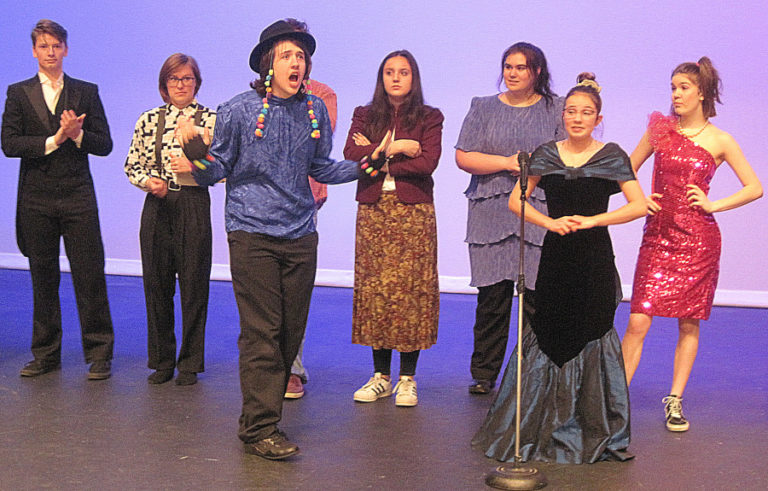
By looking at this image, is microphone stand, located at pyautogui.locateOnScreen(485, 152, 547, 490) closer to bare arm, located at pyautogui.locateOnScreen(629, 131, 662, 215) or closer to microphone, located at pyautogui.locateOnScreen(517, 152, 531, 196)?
microphone, located at pyautogui.locateOnScreen(517, 152, 531, 196)

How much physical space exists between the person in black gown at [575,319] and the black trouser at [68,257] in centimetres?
216

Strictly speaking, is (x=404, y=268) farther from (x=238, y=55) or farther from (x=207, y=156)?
(x=238, y=55)

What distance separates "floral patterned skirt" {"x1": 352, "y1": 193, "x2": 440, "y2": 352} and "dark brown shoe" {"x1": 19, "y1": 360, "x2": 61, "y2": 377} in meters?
1.64

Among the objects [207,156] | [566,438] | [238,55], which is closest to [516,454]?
[566,438]

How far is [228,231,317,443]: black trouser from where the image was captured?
3.55m

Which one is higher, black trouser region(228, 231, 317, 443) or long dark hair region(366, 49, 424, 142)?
long dark hair region(366, 49, 424, 142)

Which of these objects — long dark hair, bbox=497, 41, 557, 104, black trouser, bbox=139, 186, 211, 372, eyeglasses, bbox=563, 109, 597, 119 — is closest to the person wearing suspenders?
black trouser, bbox=139, 186, 211, 372

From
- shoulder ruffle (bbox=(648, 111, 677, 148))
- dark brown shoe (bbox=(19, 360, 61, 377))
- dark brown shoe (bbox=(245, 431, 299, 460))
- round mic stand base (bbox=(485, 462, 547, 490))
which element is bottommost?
dark brown shoe (bbox=(19, 360, 61, 377))

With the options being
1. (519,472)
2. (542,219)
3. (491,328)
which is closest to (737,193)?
(542,219)

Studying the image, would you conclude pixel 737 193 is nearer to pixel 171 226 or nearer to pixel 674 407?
pixel 674 407

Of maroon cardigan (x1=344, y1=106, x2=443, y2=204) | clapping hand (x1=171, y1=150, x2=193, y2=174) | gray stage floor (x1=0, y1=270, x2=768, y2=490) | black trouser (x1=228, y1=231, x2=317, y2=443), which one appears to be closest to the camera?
gray stage floor (x1=0, y1=270, x2=768, y2=490)

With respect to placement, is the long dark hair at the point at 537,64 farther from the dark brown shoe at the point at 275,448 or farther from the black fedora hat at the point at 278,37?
the dark brown shoe at the point at 275,448

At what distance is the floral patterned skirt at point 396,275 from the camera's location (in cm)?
427

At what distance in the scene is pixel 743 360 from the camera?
18.0 feet
